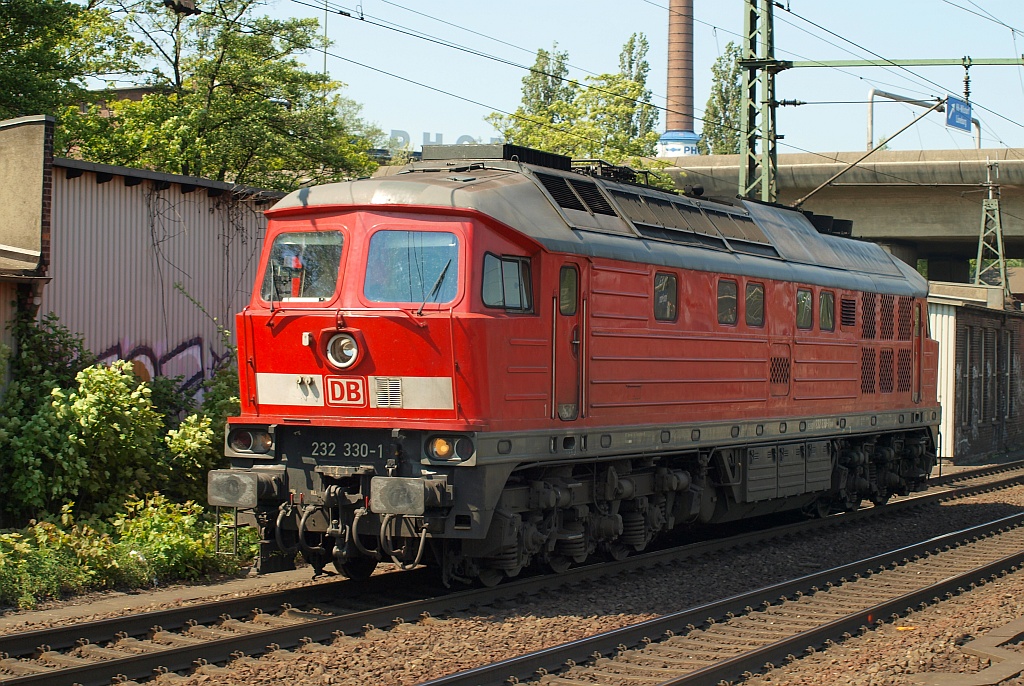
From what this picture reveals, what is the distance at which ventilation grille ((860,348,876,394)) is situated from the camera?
1655 centimetres

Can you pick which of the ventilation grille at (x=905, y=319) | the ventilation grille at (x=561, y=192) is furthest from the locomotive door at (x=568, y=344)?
the ventilation grille at (x=905, y=319)

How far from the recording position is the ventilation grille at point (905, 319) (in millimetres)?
18031

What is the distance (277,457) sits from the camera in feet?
33.7

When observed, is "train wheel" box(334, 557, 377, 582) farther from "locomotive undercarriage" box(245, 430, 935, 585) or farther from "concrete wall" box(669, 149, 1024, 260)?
"concrete wall" box(669, 149, 1024, 260)

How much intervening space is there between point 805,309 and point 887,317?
10.3 feet

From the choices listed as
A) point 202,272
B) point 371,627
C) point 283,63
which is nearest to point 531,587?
point 371,627

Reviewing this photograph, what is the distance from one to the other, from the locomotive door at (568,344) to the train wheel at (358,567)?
226 centimetres

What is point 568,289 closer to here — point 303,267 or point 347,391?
point 347,391

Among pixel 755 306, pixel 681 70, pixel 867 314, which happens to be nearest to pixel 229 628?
pixel 755 306

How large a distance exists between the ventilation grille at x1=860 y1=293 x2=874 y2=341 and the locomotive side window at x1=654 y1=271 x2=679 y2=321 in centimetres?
542

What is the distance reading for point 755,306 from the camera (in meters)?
13.8

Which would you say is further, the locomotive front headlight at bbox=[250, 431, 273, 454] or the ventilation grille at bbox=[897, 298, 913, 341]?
the ventilation grille at bbox=[897, 298, 913, 341]

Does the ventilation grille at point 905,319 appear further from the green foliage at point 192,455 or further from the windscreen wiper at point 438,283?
the green foliage at point 192,455

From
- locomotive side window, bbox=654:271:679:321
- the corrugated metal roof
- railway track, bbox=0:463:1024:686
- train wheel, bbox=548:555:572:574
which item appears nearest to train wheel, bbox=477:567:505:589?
railway track, bbox=0:463:1024:686
